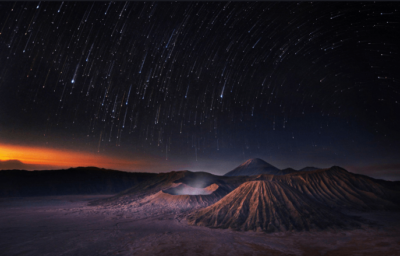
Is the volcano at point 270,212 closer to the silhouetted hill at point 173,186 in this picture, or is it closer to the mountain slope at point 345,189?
the mountain slope at point 345,189

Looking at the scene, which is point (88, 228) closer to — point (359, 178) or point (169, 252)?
point (169, 252)

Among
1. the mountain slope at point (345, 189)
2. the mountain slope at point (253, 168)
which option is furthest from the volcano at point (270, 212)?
the mountain slope at point (253, 168)

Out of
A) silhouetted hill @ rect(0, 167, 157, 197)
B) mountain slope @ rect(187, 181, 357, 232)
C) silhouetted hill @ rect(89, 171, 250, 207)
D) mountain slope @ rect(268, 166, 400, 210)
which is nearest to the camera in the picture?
mountain slope @ rect(187, 181, 357, 232)

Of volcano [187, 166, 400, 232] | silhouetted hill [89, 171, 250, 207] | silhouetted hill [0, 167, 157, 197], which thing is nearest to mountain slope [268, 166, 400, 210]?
volcano [187, 166, 400, 232]

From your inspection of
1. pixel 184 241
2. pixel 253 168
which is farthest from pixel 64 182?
pixel 184 241

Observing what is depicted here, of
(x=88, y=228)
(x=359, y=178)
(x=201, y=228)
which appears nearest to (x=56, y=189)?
(x=88, y=228)

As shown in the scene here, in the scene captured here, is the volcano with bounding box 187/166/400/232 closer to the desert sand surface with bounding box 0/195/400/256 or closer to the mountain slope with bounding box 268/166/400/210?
the desert sand surface with bounding box 0/195/400/256

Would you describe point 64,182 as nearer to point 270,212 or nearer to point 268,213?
point 268,213
